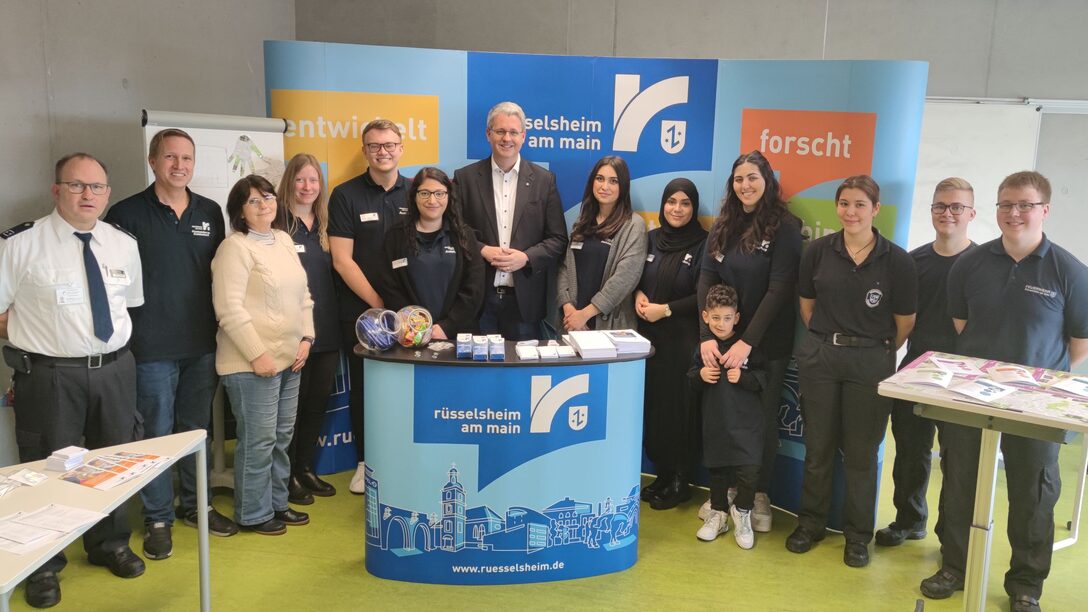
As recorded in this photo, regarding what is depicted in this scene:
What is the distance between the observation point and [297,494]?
4270 mm

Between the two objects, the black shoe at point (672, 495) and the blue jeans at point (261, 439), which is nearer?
the blue jeans at point (261, 439)

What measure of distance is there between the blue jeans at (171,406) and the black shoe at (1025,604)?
3.55 meters

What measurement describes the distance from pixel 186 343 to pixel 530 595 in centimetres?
183

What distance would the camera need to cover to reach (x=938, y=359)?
10.1ft

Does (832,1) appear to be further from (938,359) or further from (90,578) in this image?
(90,578)

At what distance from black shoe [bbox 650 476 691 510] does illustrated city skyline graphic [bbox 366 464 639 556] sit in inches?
35.4

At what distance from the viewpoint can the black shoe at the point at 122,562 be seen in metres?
3.45

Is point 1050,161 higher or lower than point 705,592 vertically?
higher

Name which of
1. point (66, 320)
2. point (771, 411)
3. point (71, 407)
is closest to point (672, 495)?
point (771, 411)

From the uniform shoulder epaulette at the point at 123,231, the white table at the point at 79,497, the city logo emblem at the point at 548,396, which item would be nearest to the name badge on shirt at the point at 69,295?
the uniform shoulder epaulette at the point at 123,231

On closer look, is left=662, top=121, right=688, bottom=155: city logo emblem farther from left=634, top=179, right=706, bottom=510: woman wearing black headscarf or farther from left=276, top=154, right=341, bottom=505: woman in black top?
left=276, top=154, right=341, bottom=505: woman in black top

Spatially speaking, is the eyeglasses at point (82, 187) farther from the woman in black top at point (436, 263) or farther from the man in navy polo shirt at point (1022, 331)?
the man in navy polo shirt at point (1022, 331)

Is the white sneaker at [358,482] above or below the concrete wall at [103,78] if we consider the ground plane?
below

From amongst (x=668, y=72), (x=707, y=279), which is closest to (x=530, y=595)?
(x=707, y=279)
